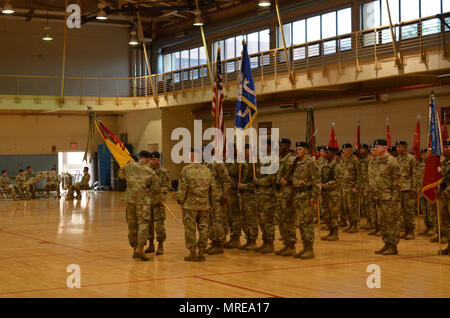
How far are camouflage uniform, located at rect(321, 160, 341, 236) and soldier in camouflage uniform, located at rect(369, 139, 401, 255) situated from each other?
207cm

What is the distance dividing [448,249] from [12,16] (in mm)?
26322

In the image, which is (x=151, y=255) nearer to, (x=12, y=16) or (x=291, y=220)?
(x=291, y=220)

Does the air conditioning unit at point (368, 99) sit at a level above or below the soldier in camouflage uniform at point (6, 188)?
above

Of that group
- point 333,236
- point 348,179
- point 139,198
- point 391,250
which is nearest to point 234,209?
point 139,198

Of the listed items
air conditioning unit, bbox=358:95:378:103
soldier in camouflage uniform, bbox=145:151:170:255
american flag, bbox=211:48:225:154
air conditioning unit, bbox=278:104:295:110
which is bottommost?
soldier in camouflage uniform, bbox=145:151:170:255

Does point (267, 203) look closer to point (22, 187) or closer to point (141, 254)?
point (141, 254)

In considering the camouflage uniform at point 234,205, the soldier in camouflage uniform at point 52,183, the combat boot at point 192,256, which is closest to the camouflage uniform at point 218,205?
the camouflage uniform at point 234,205

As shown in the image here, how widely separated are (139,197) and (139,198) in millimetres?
15

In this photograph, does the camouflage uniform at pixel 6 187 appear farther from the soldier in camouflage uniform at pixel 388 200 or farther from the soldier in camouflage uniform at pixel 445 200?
the soldier in camouflage uniform at pixel 445 200

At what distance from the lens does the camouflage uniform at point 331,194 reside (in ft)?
40.0

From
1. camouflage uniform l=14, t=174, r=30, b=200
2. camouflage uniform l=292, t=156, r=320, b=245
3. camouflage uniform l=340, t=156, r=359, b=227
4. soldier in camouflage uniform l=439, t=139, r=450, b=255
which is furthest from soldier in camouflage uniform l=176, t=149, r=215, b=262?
camouflage uniform l=14, t=174, r=30, b=200

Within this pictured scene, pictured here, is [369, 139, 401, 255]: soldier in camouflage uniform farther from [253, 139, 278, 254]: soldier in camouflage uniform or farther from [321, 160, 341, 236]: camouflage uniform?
[321, 160, 341, 236]: camouflage uniform

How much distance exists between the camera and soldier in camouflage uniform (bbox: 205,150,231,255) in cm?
1016

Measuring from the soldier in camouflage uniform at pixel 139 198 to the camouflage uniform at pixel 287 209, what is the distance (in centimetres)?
202
